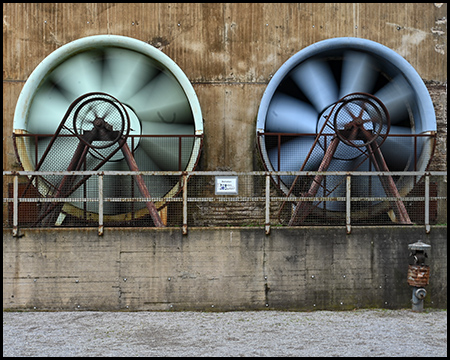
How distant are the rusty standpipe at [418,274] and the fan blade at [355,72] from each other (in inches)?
147

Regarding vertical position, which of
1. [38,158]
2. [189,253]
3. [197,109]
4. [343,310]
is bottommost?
[343,310]

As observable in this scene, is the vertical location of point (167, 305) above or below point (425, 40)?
below

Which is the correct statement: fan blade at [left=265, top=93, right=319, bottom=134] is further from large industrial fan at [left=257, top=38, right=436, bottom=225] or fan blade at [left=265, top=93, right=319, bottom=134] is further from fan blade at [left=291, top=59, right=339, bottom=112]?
fan blade at [left=291, top=59, right=339, bottom=112]

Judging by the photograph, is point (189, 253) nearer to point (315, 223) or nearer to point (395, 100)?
point (315, 223)

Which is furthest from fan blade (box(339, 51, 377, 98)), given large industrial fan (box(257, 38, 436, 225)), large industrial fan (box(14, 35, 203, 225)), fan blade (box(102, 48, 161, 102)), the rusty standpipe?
the rusty standpipe

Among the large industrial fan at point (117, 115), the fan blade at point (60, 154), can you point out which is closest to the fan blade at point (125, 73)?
the large industrial fan at point (117, 115)

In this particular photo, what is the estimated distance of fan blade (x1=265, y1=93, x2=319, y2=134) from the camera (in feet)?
34.2

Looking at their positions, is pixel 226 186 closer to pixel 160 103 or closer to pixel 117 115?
pixel 117 115

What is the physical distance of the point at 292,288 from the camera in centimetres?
813

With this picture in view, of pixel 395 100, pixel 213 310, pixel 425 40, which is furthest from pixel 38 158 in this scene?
pixel 425 40

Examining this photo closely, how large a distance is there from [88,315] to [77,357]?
2155mm

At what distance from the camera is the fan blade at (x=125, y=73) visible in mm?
10336

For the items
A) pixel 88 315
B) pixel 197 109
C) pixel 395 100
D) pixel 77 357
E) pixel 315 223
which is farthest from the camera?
pixel 395 100

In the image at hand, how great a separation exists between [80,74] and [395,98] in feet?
19.8
